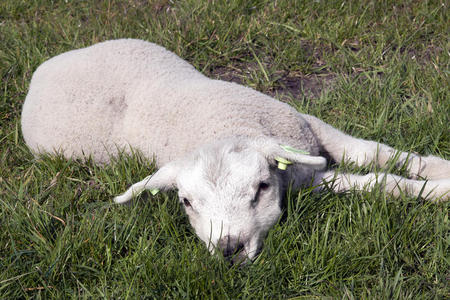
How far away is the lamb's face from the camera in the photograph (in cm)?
281

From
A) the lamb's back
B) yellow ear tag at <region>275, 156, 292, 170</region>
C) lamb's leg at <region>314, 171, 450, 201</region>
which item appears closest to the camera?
yellow ear tag at <region>275, 156, 292, 170</region>

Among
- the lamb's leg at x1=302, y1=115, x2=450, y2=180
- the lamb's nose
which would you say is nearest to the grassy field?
the lamb's nose

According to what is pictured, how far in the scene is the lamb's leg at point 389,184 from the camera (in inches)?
130

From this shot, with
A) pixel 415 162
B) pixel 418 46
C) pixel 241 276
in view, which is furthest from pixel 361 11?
pixel 241 276

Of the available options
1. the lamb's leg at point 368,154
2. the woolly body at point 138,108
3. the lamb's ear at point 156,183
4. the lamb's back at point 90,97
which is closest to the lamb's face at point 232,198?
the lamb's ear at point 156,183

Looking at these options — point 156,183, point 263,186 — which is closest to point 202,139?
point 156,183

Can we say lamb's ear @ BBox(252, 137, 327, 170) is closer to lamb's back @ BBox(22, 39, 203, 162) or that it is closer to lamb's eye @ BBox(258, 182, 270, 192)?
lamb's eye @ BBox(258, 182, 270, 192)

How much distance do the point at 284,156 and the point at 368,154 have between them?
1024 millimetres

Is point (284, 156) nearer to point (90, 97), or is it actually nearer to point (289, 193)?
point (289, 193)

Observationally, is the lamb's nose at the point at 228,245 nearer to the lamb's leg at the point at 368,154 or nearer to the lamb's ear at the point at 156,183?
the lamb's ear at the point at 156,183

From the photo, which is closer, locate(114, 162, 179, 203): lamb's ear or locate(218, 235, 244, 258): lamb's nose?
locate(218, 235, 244, 258): lamb's nose

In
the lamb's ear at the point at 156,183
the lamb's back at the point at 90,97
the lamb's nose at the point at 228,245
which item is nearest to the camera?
the lamb's nose at the point at 228,245

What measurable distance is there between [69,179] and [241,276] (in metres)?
1.71

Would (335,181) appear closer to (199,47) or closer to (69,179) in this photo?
(69,179)
